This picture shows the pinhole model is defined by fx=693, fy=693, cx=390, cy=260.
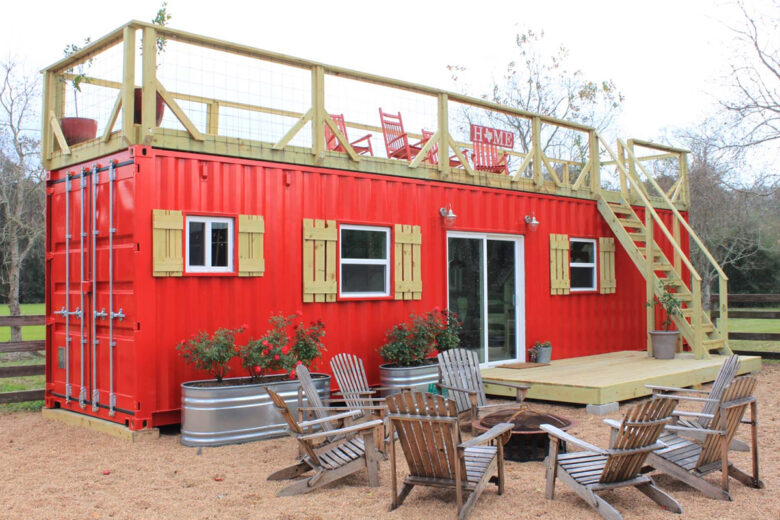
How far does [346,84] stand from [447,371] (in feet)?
12.8

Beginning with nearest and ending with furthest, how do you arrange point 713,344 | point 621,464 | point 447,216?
point 621,464, point 447,216, point 713,344

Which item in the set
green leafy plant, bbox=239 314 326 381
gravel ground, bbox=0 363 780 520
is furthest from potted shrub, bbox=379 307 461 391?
gravel ground, bbox=0 363 780 520

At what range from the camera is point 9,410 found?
884 centimetres

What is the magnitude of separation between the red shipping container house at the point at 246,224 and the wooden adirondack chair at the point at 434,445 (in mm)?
3312

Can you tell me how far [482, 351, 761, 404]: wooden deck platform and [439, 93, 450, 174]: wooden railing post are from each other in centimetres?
296

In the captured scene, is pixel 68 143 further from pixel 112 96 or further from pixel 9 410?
pixel 9 410

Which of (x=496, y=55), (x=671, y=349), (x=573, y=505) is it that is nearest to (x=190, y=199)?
(x=573, y=505)

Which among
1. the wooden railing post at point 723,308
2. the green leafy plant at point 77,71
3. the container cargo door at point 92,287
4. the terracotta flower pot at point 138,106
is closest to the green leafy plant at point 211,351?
the container cargo door at point 92,287

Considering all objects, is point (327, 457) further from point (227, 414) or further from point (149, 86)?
point (149, 86)

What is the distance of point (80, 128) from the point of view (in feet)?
27.1

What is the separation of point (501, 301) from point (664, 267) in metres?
3.13

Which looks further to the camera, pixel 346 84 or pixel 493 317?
pixel 493 317

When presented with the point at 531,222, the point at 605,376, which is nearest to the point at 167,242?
the point at 605,376

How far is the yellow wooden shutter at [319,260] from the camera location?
8164 millimetres
